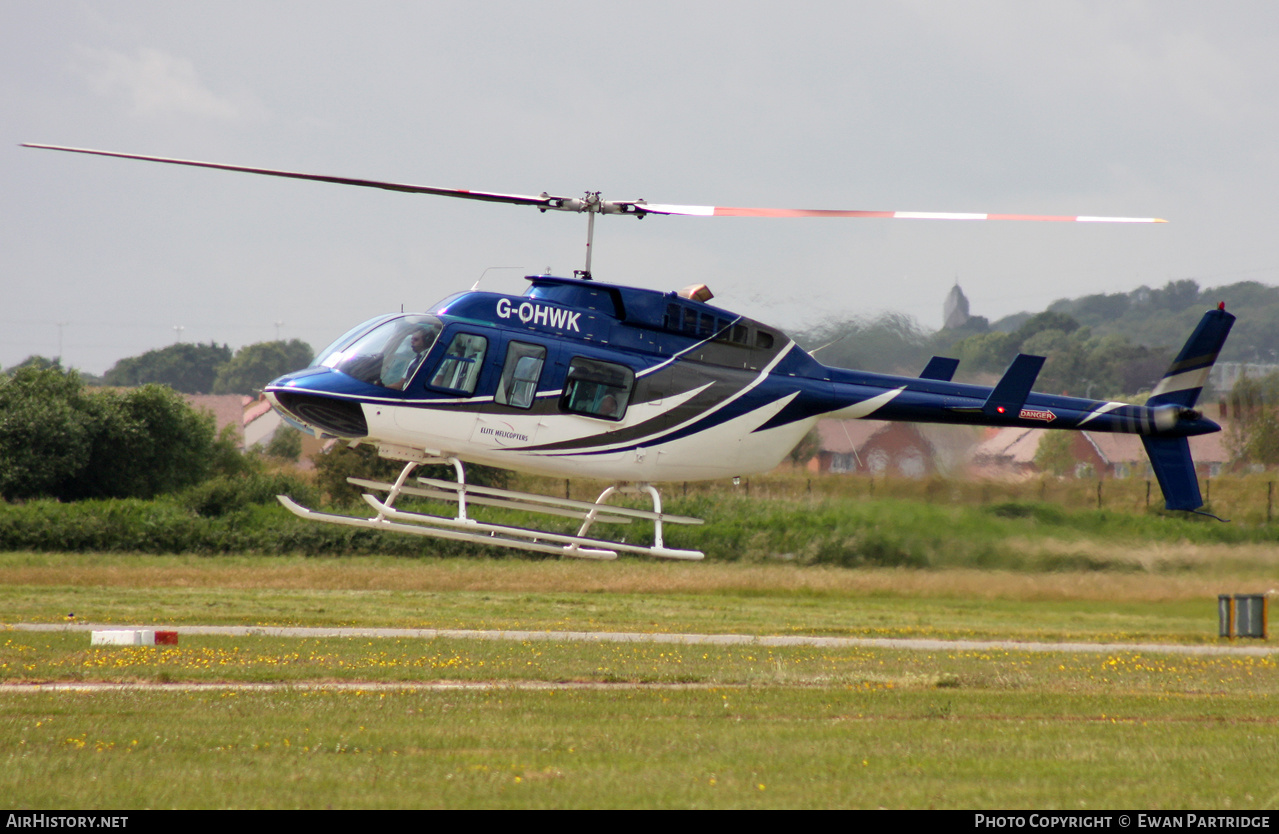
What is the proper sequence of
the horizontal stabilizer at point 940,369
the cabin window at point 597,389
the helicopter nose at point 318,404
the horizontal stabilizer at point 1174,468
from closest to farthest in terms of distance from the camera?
the helicopter nose at point 318,404 → the cabin window at point 597,389 → the horizontal stabilizer at point 940,369 → the horizontal stabilizer at point 1174,468

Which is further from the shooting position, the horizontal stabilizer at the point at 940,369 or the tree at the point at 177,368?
the tree at the point at 177,368

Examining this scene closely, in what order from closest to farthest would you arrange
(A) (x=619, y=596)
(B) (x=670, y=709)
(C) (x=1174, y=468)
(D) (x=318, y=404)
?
(B) (x=670, y=709) → (D) (x=318, y=404) → (C) (x=1174, y=468) → (A) (x=619, y=596)

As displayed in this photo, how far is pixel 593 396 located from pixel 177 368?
147437 millimetres

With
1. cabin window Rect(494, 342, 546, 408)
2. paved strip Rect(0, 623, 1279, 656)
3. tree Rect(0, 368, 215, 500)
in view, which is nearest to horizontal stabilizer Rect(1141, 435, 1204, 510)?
paved strip Rect(0, 623, 1279, 656)

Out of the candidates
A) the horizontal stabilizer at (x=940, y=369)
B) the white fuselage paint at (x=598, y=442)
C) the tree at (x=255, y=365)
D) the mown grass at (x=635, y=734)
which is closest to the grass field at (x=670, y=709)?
the mown grass at (x=635, y=734)

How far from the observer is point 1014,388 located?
18688 millimetres

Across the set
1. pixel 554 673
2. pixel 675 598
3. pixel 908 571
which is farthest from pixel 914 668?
pixel 675 598

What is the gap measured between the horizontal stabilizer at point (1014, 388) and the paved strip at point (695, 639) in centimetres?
660

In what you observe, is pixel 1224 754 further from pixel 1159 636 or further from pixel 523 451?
pixel 1159 636

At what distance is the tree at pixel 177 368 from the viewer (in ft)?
500

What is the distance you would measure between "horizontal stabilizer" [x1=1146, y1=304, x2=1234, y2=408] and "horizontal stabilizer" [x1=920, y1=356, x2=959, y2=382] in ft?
11.4

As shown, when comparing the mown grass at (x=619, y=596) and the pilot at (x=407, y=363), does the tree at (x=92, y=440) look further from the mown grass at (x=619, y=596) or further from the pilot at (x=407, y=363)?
the pilot at (x=407, y=363)

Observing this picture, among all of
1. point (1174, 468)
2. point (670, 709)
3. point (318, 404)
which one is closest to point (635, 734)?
point (670, 709)

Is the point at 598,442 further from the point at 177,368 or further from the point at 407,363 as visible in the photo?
the point at 177,368
